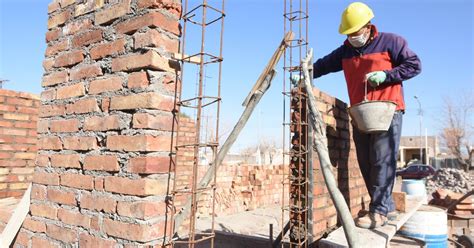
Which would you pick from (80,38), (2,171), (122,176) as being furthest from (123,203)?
(2,171)

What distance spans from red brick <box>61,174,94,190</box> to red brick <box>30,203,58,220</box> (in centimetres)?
19

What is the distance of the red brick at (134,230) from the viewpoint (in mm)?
1656

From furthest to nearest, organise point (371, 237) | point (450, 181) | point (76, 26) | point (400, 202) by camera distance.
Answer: point (450, 181) < point (400, 202) < point (371, 237) < point (76, 26)

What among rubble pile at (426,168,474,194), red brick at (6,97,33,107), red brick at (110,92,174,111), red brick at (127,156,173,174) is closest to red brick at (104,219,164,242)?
red brick at (127,156,173,174)

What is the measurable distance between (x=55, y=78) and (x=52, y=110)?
0.21 metres

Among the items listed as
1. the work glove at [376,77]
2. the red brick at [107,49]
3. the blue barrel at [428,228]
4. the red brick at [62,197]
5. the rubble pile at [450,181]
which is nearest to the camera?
the red brick at [107,49]

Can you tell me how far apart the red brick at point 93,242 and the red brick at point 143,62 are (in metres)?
0.90

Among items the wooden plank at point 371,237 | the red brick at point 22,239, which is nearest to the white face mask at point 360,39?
the wooden plank at point 371,237

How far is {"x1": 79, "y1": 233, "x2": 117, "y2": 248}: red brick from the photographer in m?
1.77

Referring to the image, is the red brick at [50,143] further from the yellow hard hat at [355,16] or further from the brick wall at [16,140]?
the yellow hard hat at [355,16]

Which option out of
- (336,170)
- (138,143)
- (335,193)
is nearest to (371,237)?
(335,193)

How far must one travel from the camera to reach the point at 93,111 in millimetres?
1936

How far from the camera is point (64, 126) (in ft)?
6.82

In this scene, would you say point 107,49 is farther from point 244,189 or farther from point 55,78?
point 244,189
